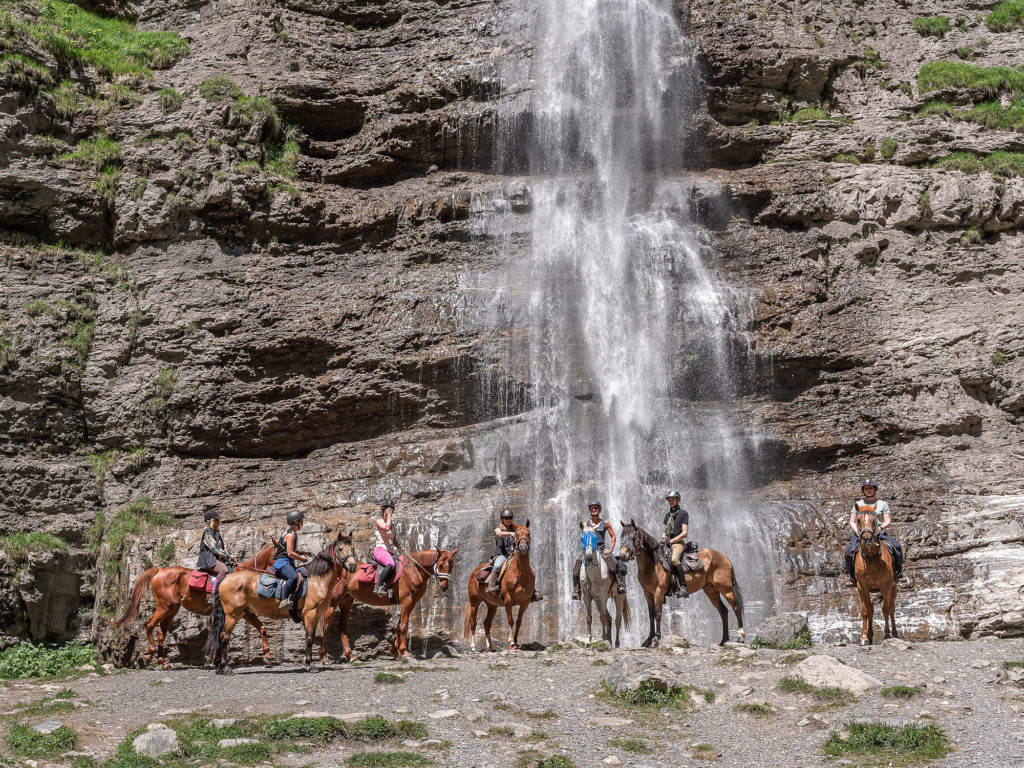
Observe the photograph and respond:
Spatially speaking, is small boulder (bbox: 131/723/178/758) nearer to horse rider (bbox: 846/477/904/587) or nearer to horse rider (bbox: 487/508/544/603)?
horse rider (bbox: 487/508/544/603)

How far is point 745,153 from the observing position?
31.5 meters

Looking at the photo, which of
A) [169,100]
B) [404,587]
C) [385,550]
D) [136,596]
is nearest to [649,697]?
[404,587]

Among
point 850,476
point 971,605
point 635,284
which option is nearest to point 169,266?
point 635,284

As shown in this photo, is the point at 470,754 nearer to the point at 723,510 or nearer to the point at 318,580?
the point at 318,580

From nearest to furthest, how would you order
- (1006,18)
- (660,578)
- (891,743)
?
1. (891,743)
2. (660,578)
3. (1006,18)

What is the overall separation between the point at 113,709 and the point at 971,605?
1727cm

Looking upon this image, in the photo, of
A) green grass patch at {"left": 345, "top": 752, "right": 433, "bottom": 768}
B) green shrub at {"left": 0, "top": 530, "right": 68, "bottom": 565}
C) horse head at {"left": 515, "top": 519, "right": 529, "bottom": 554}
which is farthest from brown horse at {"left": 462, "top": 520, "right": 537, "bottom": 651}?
green shrub at {"left": 0, "top": 530, "right": 68, "bottom": 565}

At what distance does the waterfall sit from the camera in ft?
77.9

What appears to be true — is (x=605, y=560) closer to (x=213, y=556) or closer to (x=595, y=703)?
(x=595, y=703)

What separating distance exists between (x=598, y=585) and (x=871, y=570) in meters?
5.22

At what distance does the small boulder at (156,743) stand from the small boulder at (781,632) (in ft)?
35.8

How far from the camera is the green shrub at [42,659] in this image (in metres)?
20.7

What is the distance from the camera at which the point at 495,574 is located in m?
19.4

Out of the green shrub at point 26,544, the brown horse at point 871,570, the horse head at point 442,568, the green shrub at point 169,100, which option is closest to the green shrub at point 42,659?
the green shrub at point 26,544
